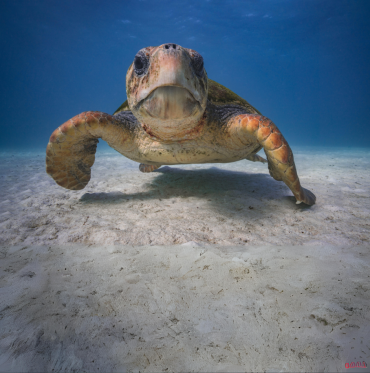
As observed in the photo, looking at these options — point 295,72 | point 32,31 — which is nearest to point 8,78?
point 32,31

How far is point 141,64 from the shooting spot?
184 cm

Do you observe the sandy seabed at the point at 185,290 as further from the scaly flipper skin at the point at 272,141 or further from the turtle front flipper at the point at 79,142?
the turtle front flipper at the point at 79,142

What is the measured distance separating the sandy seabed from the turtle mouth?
1.07m

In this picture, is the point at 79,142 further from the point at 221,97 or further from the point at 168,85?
the point at 221,97

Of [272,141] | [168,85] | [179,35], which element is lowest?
[272,141]

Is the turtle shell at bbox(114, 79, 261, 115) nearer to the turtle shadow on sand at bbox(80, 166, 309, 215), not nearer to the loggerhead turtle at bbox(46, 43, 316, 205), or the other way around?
the loggerhead turtle at bbox(46, 43, 316, 205)

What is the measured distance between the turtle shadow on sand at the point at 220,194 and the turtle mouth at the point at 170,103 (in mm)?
1219

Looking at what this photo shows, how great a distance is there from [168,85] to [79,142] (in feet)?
5.67

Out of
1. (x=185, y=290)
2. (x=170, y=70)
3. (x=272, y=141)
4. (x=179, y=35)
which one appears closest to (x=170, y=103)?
(x=170, y=70)

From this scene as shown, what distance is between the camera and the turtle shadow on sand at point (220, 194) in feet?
8.18

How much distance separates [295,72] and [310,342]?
101 m

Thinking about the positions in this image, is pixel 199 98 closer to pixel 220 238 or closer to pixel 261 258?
pixel 220 238

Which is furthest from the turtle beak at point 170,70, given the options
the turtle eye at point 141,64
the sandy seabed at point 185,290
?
the sandy seabed at point 185,290

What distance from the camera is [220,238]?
1704 mm
